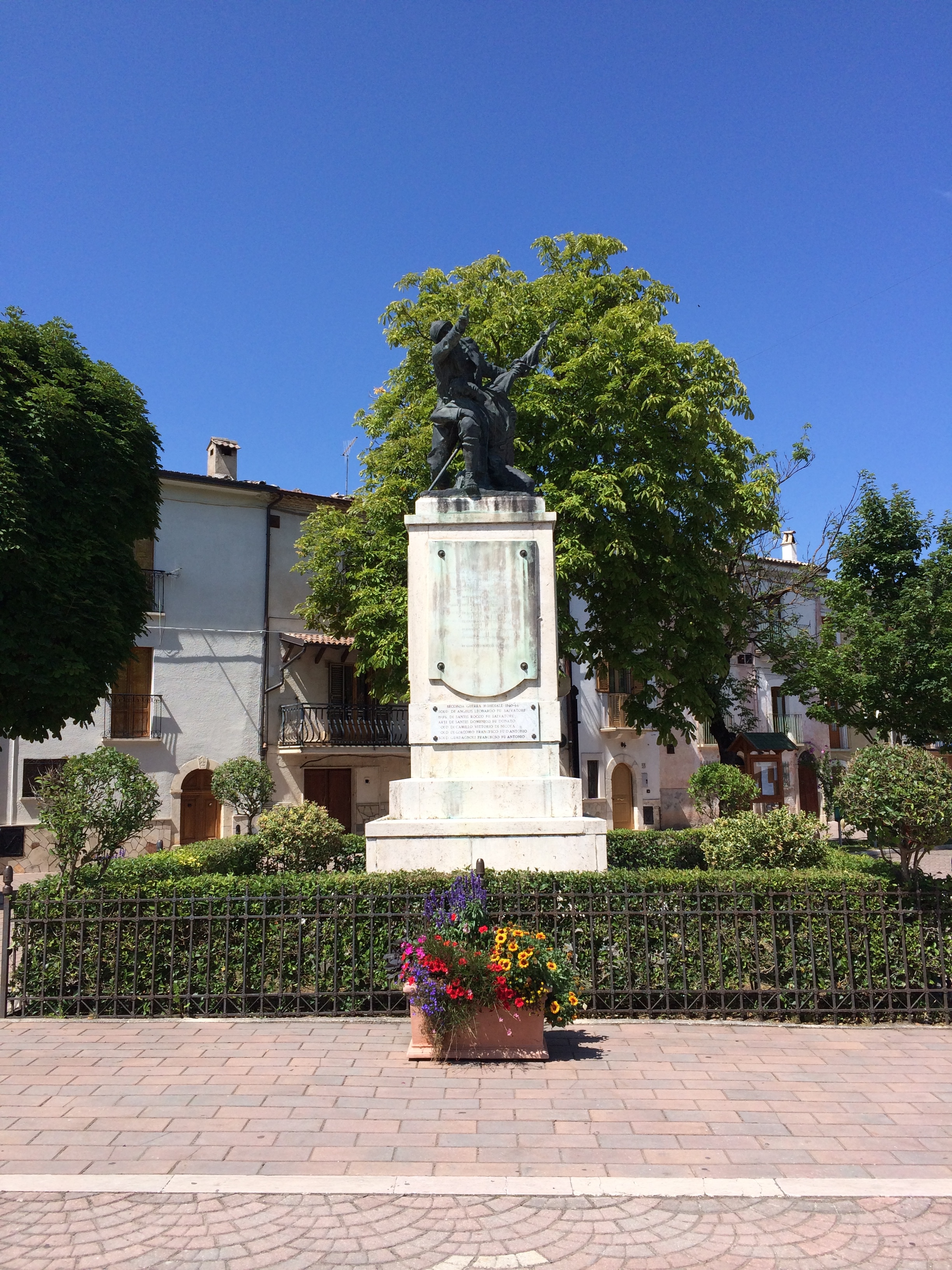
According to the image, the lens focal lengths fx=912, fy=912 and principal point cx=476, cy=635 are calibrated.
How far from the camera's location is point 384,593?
1852 cm

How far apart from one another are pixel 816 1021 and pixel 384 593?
12802mm

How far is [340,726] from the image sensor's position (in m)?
26.7

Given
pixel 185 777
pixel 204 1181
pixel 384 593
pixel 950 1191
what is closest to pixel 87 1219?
pixel 204 1181

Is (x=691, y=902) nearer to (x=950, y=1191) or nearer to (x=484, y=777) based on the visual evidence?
(x=484, y=777)

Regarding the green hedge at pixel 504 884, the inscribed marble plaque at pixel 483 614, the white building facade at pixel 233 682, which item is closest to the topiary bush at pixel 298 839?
the green hedge at pixel 504 884

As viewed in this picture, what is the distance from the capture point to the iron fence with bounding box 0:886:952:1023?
23.7 ft

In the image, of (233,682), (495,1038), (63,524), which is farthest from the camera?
(233,682)

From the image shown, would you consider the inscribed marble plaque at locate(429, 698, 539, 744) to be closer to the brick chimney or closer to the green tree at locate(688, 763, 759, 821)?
the green tree at locate(688, 763, 759, 821)

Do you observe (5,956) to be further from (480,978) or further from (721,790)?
(721,790)

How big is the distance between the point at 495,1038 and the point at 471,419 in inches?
240

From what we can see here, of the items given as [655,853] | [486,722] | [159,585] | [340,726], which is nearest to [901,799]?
[486,722]

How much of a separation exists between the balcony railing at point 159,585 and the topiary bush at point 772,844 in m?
18.5

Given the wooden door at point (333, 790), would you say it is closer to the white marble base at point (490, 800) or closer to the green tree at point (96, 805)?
the green tree at point (96, 805)

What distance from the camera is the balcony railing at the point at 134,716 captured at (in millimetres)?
24125
